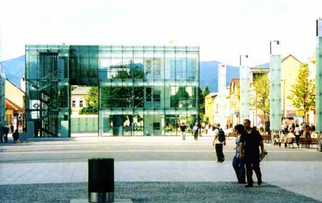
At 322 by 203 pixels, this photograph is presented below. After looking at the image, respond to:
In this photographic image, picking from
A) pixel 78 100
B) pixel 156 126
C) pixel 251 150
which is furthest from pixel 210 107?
pixel 251 150

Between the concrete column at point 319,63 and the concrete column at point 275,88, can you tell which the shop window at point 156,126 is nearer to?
the concrete column at point 275,88

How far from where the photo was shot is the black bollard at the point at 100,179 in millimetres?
13047

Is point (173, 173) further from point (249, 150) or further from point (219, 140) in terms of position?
point (219, 140)

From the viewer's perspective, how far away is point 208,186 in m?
16.7

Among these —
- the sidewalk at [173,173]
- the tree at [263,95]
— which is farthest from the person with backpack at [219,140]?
the tree at [263,95]

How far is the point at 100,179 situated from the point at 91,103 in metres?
123

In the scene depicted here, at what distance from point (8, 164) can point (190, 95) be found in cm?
5123

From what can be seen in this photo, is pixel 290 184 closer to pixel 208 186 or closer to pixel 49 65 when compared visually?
pixel 208 186

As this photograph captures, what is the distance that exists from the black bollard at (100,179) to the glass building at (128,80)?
60.2 meters

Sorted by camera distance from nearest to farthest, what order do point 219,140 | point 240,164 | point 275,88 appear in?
point 240,164, point 219,140, point 275,88

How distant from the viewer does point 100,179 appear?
43.1 ft

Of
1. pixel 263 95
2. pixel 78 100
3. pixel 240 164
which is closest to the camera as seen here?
pixel 240 164

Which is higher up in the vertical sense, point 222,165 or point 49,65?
point 49,65

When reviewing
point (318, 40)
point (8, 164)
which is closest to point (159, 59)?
point (318, 40)
